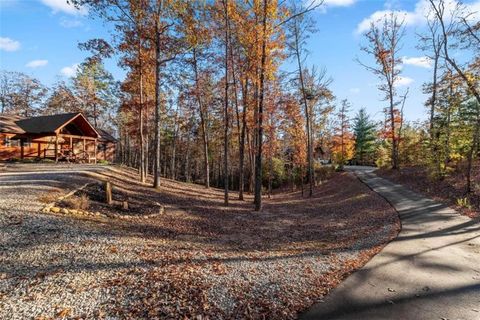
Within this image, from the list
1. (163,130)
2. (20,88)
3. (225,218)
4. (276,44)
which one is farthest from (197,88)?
(20,88)

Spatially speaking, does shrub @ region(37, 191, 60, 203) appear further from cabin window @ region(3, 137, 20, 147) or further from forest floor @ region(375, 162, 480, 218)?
cabin window @ region(3, 137, 20, 147)

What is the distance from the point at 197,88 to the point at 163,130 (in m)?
22.4

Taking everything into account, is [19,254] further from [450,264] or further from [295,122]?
[295,122]

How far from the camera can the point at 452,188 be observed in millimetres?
12883

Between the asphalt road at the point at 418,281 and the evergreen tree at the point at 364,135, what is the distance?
3432 centimetres

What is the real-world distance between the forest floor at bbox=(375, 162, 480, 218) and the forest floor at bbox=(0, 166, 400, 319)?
3492mm

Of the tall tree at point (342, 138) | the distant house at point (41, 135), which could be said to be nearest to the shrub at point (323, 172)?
the tall tree at point (342, 138)

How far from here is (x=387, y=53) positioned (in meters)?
21.6

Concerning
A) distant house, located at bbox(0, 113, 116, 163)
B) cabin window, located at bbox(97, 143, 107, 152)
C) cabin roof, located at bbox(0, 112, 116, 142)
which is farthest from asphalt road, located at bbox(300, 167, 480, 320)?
cabin window, located at bbox(97, 143, 107, 152)

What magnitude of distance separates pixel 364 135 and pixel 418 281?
39.5m

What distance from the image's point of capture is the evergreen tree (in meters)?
40.1

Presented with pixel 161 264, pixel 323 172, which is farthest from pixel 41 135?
pixel 323 172

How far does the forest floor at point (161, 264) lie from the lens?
11.9 ft

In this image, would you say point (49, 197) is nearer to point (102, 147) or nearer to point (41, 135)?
point (41, 135)
